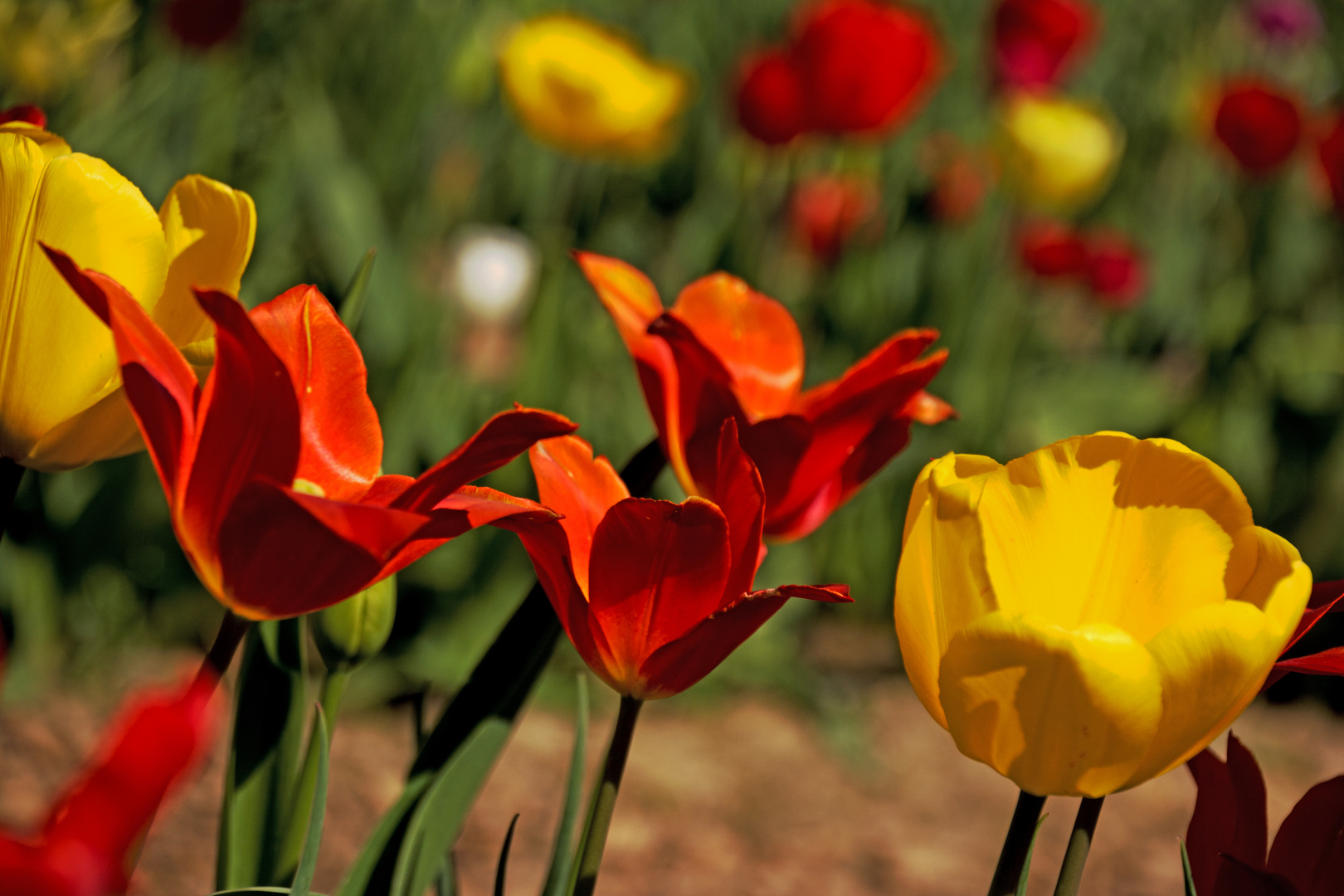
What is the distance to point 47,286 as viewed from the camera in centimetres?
40

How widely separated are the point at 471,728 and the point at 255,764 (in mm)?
109

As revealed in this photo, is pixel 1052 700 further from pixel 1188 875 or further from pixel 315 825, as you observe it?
pixel 315 825

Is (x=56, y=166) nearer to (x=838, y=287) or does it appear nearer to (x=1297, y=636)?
(x=1297, y=636)

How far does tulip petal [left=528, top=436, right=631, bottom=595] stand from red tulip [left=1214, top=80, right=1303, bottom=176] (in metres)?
2.16

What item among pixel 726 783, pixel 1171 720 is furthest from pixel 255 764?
pixel 726 783

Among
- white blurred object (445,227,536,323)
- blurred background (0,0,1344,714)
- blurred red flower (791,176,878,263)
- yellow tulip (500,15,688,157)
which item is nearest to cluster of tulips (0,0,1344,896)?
blurred background (0,0,1344,714)

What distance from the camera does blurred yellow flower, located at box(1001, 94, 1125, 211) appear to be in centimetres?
233

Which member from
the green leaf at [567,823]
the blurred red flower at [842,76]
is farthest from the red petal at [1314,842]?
the blurred red flower at [842,76]

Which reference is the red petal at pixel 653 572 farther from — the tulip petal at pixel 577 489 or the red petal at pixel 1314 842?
the red petal at pixel 1314 842

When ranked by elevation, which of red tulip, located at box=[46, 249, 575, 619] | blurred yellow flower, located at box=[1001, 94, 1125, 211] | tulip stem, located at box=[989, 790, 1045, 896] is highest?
red tulip, located at box=[46, 249, 575, 619]

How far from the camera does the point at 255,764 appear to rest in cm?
55

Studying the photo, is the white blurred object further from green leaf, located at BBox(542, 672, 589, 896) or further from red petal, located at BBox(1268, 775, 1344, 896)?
red petal, located at BBox(1268, 775, 1344, 896)

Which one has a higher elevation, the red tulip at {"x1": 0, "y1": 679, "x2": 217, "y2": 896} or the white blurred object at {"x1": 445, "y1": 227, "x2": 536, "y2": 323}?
the red tulip at {"x1": 0, "y1": 679, "x2": 217, "y2": 896}

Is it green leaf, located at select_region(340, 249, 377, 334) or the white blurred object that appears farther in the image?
the white blurred object
